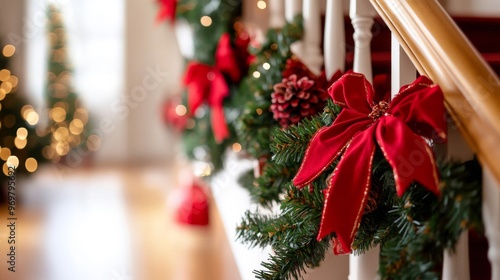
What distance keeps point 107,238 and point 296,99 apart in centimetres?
188

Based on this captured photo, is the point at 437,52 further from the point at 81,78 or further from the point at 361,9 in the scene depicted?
the point at 81,78

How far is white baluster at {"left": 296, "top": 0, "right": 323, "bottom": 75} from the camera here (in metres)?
1.22

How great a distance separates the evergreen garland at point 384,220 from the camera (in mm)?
608

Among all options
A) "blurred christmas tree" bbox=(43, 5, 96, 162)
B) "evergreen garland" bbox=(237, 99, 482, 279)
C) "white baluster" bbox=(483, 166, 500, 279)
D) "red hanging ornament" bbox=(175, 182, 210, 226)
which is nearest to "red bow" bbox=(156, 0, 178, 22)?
"red hanging ornament" bbox=(175, 182, 210, 226)

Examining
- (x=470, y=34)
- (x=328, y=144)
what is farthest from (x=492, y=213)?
(x=470, y=34)

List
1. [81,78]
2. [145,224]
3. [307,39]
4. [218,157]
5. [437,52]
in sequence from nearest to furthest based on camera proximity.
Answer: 1. [437,52]
2. [307,39]
3. [218,157]
4. [145,224]
5. [81,78]

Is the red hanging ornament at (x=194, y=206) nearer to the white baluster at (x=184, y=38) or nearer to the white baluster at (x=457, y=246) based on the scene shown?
the white baluster at (x=184, y=38)

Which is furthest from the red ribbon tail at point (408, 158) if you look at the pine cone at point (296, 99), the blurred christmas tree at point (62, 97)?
the blurred christmas tree at point (62, 97)

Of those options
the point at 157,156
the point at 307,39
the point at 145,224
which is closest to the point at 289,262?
the point at 307,39

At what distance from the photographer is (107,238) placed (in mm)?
2646

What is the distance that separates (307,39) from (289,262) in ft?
1.94

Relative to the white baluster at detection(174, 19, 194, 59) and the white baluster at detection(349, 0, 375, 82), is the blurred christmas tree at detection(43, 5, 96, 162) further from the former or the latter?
the white baluster at detection(349, 0, 375, 82)

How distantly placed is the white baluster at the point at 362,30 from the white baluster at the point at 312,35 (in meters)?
0.26

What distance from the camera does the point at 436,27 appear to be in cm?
70
